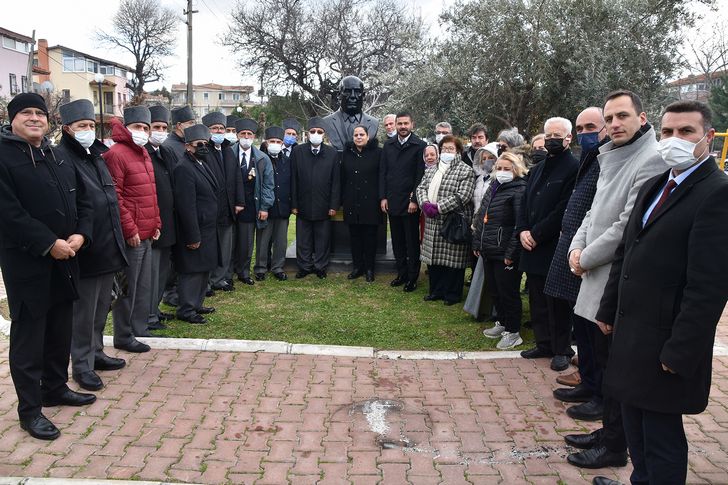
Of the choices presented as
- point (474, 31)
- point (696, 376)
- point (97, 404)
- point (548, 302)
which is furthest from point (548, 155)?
point (474, 31)

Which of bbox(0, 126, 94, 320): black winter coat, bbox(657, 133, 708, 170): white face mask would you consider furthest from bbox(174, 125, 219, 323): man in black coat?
bbox(657, 133, 708, 170): white face mask

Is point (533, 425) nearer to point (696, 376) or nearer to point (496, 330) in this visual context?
point (696, 376)

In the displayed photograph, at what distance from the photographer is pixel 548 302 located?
5227mm

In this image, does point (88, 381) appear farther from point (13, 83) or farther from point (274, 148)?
point (13, 83)

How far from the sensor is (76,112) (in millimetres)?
4723

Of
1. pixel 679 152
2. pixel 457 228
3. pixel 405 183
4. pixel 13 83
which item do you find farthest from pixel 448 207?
pixel 13 83

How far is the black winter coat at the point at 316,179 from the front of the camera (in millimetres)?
8797

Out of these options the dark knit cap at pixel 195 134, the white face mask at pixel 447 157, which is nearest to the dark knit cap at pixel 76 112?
the dark knit cap at pixel 195 134

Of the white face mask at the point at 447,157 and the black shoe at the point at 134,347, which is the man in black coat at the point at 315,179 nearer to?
the white face mask at the point at 447,157

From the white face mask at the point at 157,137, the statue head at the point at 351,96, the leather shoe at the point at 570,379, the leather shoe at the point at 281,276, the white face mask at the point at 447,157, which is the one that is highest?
the statue head at the point at 351,96

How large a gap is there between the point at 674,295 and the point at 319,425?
100 inches

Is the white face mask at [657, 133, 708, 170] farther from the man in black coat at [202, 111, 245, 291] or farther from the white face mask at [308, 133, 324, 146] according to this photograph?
the white face mask at [308, 133, 324, 146]

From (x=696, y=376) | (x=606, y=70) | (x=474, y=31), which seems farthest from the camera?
(x=474, y=31)

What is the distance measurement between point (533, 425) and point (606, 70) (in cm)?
913
